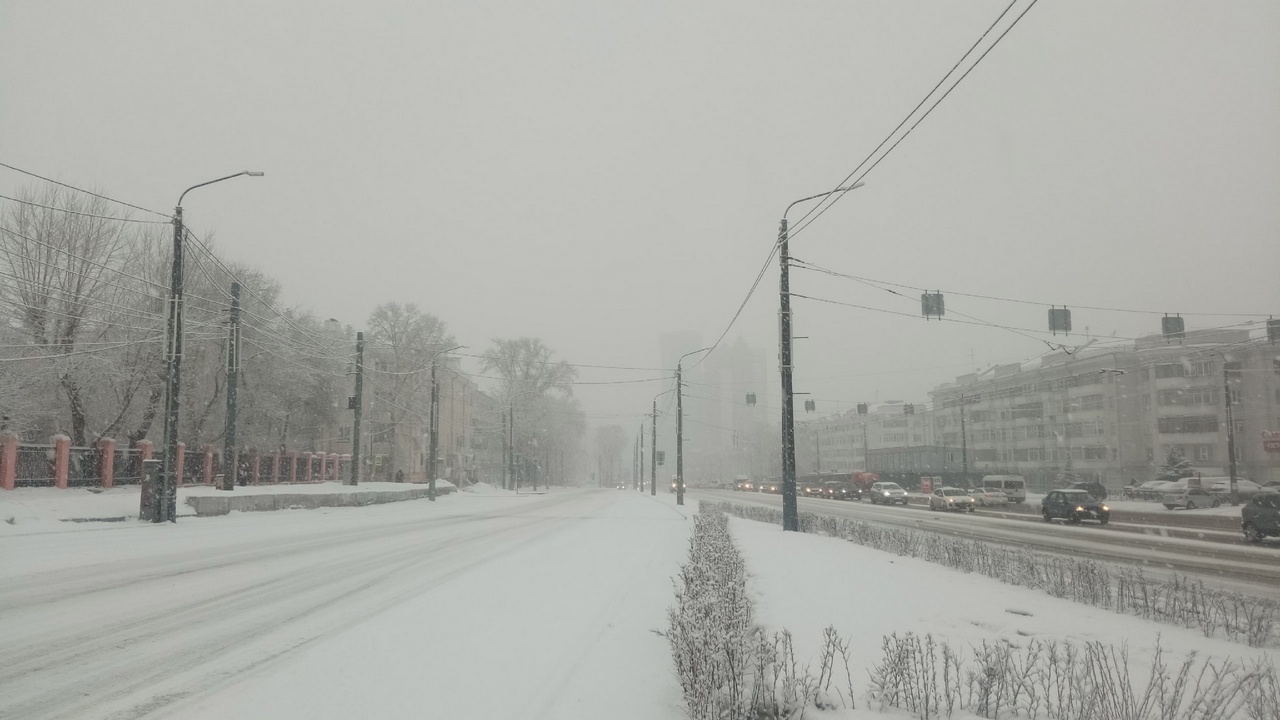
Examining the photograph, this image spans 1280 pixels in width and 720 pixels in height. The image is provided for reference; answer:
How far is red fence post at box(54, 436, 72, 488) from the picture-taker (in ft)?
74.8

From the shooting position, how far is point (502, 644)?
6656mm

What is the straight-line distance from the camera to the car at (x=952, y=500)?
131 feet

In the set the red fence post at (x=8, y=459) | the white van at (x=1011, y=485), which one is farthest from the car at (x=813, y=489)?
the red fence post at (x=8, y=459)

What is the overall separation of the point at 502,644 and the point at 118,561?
9.26 m

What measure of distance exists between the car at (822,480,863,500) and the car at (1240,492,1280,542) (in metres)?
37.9

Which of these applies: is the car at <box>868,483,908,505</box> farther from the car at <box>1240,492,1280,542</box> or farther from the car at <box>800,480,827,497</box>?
the car at <box>1240,492,1280,542</box>

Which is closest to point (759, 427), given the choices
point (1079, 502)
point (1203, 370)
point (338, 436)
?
point (338, 436)

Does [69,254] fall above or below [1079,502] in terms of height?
above

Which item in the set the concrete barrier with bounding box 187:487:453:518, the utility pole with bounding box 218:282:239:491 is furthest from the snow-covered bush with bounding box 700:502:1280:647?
the utility pole with bounding box 218:282:239:491

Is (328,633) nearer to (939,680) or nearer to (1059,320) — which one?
(939,680)

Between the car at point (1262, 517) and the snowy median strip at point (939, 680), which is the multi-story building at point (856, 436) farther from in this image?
the snowy median strip at point (939, 680)

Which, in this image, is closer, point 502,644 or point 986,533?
point 502,644

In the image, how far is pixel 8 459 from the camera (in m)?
20.9

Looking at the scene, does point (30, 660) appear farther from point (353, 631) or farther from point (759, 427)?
point (759, 427)
